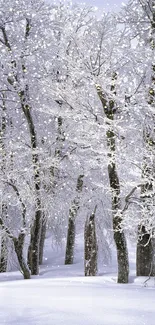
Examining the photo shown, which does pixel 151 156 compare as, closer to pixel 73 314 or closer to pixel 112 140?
pixel 112 140

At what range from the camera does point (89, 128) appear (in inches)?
438

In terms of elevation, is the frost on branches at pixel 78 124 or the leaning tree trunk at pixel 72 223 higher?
the frost on branches at pixel 78 124

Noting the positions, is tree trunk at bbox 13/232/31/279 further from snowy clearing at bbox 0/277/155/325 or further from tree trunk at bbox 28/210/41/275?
snowy clearing at bbox 0/277/155/325

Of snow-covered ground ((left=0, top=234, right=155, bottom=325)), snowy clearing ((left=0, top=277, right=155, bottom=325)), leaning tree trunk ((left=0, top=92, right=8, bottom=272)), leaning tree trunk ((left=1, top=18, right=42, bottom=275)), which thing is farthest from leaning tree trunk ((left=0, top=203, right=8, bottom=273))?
snowy clearing ((left=0, top=277, right=155, bottom=325))

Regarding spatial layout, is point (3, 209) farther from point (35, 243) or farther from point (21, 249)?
point (21, 249)

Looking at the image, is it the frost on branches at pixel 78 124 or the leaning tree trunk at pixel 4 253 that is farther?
the leaning tree trunk at pixel 4 253

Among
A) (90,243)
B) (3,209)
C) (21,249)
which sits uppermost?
(3,209)

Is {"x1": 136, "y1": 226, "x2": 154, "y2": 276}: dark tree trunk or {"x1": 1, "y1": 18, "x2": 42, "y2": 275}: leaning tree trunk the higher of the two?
{"x1": 1, "y1": 18, "x2": 42, "y2": 275}: leaning tree trunk

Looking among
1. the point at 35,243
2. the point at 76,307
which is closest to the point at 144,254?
the point at 35,243

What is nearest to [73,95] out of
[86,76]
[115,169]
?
[86,76]

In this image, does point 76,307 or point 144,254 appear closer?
point 76,307

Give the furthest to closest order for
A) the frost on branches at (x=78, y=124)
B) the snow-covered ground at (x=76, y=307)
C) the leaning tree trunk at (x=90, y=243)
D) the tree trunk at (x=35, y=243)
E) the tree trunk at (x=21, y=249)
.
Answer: the leaning tree trunk at (x=90, y=243) → the tree trunk at (x=35, y=243) → the tree trunk at (x=21, y=249) → the frost on branches at (x=78, y=124) → the snow-covered ground at (x=76, y=307)

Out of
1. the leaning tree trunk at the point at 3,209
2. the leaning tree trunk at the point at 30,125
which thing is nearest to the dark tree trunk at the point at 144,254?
the leaning tree trunk at the point at 30,125

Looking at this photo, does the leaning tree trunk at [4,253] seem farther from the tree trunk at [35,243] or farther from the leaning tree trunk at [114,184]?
the leaning tree trunk at [114,184]
